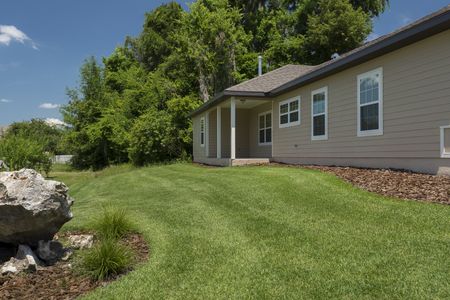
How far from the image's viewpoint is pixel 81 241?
218 inches

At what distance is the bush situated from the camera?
4.35 m

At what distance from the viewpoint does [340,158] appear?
1205cm

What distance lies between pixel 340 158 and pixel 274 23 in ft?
76.3

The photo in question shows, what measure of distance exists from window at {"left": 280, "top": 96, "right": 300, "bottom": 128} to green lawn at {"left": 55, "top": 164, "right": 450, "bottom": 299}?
6860 mm

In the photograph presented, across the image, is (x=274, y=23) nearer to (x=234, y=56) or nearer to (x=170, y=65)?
(x=234, y=56)

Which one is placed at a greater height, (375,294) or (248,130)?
(248,130)

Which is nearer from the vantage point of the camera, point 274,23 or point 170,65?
point 170,65

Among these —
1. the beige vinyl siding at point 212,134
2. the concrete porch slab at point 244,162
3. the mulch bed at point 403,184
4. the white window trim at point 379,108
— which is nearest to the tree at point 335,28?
the beige vinyl siding at point 212,134

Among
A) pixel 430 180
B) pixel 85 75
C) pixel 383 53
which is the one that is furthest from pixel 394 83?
pixel 85 75

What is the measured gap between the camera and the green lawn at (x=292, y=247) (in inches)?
147

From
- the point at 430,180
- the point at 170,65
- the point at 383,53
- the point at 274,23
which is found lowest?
the point at 430,180

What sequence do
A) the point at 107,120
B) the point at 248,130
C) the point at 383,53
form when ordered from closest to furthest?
the point at 383,53, the point at 248,130, the point at 107,120

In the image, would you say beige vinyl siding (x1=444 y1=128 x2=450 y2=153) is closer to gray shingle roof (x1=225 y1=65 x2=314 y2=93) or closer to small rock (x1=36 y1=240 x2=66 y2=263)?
small rock (x1=36 y1=240 x2=66 y2=263)

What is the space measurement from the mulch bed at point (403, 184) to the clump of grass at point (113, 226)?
4478 millimetres
